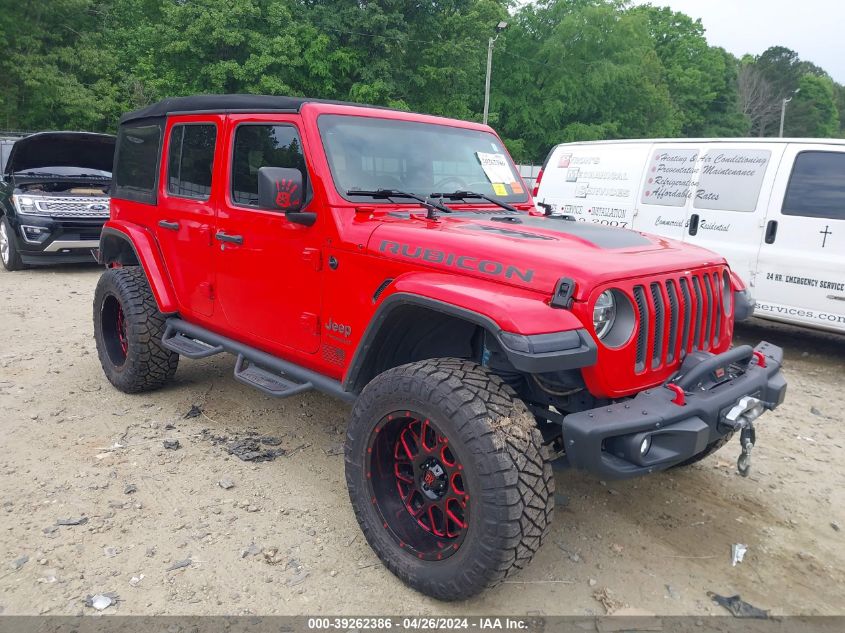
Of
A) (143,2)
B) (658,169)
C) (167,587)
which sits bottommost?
(167,587)

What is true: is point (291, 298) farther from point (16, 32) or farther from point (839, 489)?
point (16, 32)

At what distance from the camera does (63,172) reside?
9977mm

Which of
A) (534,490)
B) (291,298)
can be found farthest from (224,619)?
(291,298)

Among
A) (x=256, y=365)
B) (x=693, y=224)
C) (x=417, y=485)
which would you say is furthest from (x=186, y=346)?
(x=693, y=224)

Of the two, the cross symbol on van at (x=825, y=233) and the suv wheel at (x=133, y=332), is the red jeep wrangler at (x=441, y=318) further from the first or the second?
the cross symbol on van at (x=825, y=233)

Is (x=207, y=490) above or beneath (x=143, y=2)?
beneath

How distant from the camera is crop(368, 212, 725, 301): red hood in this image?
8.25 ft

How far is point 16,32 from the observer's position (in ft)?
85.2

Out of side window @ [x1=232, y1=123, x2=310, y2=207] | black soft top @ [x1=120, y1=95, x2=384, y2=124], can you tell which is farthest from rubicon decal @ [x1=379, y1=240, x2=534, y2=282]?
black soft top @ [x1=120, y1=95, x2=384, y2=124]

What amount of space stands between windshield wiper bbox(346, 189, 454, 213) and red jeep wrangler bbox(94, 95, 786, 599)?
1cm

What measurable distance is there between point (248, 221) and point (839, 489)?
3.69 meters

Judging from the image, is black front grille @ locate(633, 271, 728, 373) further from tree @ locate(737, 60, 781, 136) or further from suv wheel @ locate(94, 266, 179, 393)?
tree @ locate(737, 60, 781, 136)

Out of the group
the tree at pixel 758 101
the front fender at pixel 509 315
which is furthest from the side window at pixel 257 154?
the tree at pixel 758 101

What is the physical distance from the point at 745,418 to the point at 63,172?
1032 cm
